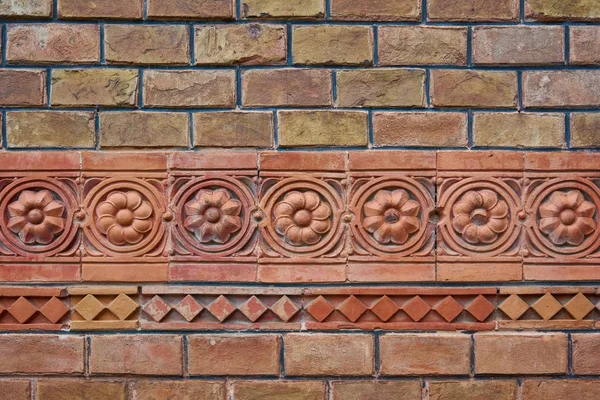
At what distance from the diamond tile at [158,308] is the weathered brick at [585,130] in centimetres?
176

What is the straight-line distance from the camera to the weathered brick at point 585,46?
2.72 m

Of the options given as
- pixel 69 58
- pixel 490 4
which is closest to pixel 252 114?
pixel 69 58

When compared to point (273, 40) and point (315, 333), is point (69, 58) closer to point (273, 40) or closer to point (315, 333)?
point (273, 40)

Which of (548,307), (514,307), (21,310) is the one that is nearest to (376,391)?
(514,307)

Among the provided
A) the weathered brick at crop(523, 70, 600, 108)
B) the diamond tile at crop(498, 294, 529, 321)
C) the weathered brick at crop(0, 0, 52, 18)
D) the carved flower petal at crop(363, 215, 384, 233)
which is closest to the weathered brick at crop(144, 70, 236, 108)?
the weathered brick at crop(0, 0, 52, 18)

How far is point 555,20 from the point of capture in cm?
273

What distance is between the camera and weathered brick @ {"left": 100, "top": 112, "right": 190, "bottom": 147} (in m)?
2.70

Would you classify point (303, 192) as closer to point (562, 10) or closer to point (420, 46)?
point (420, 46)

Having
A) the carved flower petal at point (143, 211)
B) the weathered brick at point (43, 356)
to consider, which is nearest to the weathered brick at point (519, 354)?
the carved flower petal at point (143, 211)

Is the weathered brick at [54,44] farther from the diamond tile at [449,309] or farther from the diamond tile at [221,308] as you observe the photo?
the diamond tile at [449,309]

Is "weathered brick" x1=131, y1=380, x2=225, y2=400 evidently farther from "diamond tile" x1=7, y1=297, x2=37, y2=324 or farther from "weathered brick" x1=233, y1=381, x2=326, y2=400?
"diamond tile" x1=7, y1=297, x2=37, y2=324

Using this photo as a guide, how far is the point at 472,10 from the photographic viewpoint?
2.73m

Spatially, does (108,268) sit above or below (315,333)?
above

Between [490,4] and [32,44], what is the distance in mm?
1866
